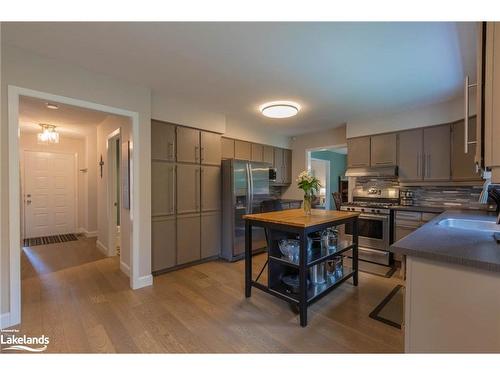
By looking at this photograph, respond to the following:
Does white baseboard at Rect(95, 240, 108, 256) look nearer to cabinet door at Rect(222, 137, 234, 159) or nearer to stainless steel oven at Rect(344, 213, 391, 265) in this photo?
cabinet door at Rect(222, 137, 234, 159)

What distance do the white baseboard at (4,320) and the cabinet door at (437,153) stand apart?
202 inches

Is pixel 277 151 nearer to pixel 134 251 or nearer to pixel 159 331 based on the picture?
pixel 134 251

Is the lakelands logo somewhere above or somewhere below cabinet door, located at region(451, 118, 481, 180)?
below

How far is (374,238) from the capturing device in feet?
12.0

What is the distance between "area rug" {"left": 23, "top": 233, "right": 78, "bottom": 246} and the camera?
4.70 m

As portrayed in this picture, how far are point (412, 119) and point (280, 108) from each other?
84.5 inches

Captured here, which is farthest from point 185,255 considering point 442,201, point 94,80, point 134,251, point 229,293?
point 442,201

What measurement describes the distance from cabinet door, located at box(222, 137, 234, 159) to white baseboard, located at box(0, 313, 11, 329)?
3213 millimetres

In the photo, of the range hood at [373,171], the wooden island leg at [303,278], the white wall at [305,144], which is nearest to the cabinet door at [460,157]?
the range hood at [373,171]

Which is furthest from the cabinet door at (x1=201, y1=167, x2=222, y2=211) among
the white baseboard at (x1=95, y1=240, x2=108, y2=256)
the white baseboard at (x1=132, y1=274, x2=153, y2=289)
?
the white baseboard at (x1=95, y1=240, x2=108, y2=256)

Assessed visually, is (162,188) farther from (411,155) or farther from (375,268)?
(411,155)

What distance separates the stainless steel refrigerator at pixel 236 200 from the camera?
12.2ft

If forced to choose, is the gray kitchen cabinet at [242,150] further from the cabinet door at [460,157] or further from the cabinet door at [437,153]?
the cabinet door at [460,157]

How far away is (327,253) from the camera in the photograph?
243cm
